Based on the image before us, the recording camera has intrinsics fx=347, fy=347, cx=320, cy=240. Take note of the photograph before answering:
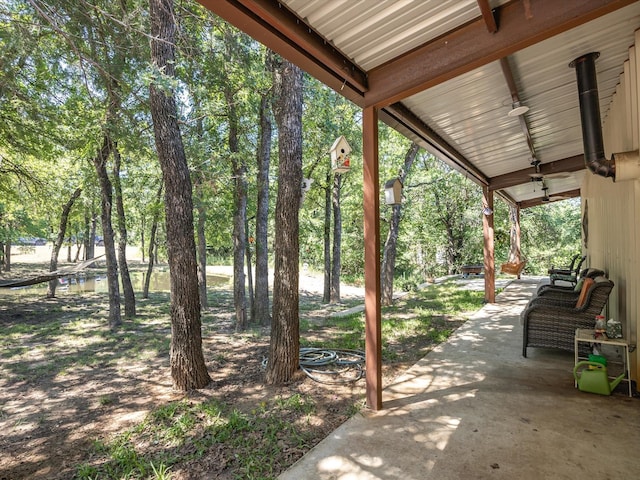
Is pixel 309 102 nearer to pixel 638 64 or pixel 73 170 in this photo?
pixel 638 64

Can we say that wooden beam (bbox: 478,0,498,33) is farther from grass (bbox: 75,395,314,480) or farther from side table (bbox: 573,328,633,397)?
grass (bbox: 75,395,314,480)

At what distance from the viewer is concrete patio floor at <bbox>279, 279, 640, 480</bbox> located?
209 cm

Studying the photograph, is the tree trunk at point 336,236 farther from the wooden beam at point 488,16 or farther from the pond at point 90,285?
the pond at point 90,285

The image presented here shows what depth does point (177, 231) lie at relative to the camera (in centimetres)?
370

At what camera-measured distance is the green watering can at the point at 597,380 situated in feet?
9.93

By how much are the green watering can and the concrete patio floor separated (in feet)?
0.26

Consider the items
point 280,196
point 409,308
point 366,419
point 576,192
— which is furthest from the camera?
point 576,192

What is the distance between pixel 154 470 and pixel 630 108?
5044mm

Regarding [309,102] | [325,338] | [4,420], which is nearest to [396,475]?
[325,338]

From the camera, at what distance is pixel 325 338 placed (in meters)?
5.43

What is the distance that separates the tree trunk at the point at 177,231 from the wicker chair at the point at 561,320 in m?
3.74

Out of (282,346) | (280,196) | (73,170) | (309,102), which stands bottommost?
(282,346)

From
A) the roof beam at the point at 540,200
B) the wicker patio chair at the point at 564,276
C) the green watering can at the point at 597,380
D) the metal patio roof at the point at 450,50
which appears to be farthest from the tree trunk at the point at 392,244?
the roof beam at the point at 540,200

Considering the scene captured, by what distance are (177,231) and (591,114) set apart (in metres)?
4.37
